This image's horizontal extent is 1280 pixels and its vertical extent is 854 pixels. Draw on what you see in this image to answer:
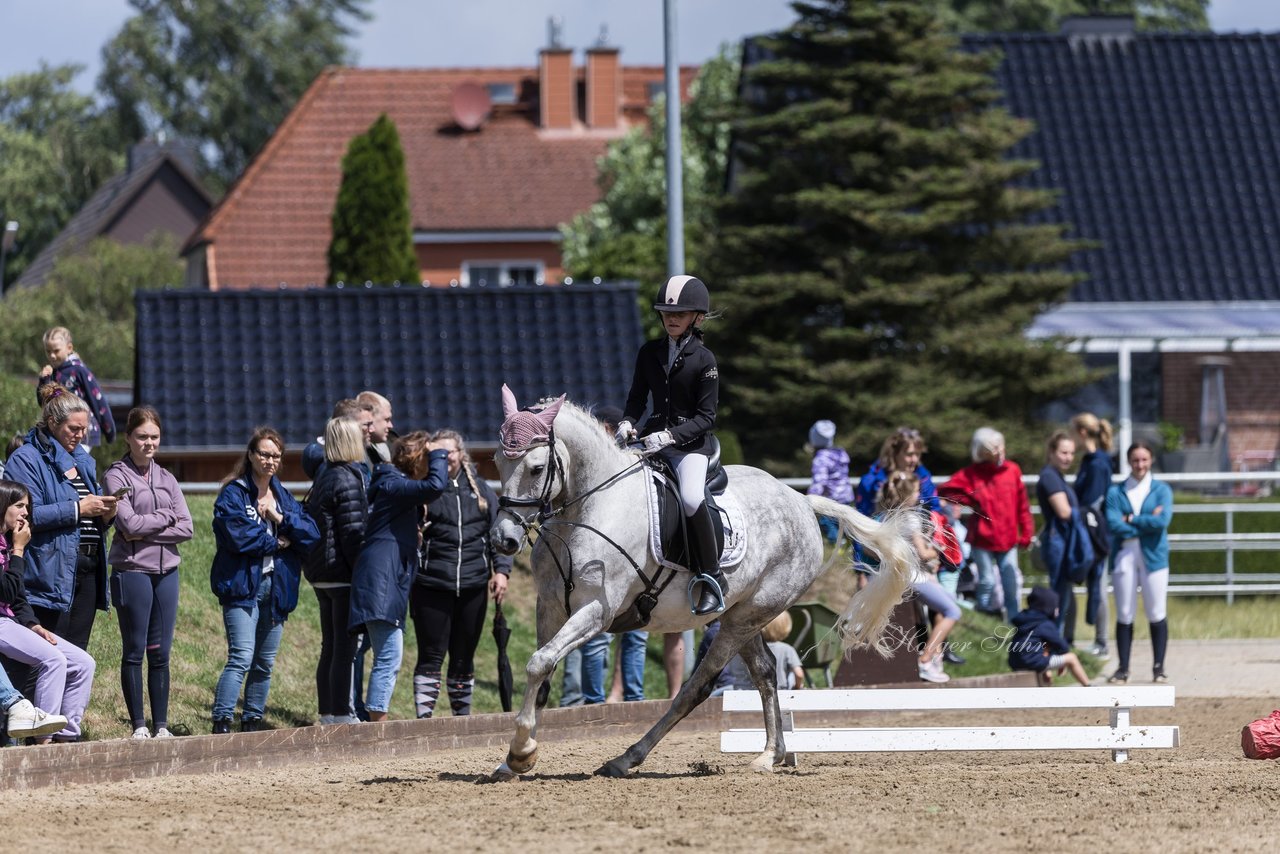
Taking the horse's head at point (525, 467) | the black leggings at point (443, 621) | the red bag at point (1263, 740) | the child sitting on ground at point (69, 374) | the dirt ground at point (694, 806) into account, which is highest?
the child sitting on ground at point (69, 374)

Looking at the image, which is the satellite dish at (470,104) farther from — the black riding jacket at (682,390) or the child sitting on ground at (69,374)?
the black riding jacket at (682,390)

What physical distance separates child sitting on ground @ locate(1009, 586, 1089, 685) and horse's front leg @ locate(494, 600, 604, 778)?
5.86 m

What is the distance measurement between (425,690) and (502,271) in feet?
115

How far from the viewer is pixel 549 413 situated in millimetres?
9453

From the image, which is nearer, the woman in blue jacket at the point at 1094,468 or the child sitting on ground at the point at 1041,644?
the child sitting on ground at the point at 1041,644

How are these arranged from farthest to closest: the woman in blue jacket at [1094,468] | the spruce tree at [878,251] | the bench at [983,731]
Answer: the spruce tree at [878,251] → the woman in blue jacket at [1094,468] → the bench at [983,731]

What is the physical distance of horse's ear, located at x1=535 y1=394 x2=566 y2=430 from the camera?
941 cm

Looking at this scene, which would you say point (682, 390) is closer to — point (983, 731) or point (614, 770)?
point (614, 770)

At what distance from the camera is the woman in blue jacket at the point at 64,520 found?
393 inches

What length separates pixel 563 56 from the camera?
4994 cm

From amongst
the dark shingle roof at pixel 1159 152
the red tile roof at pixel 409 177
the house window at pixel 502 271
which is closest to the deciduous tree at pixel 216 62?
the red tile roof at pixel 409 177

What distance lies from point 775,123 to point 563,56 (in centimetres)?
2505

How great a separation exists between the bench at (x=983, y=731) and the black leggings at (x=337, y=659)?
2.33 metres

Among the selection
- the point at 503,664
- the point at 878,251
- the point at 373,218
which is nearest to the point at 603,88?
the point at 373,218
